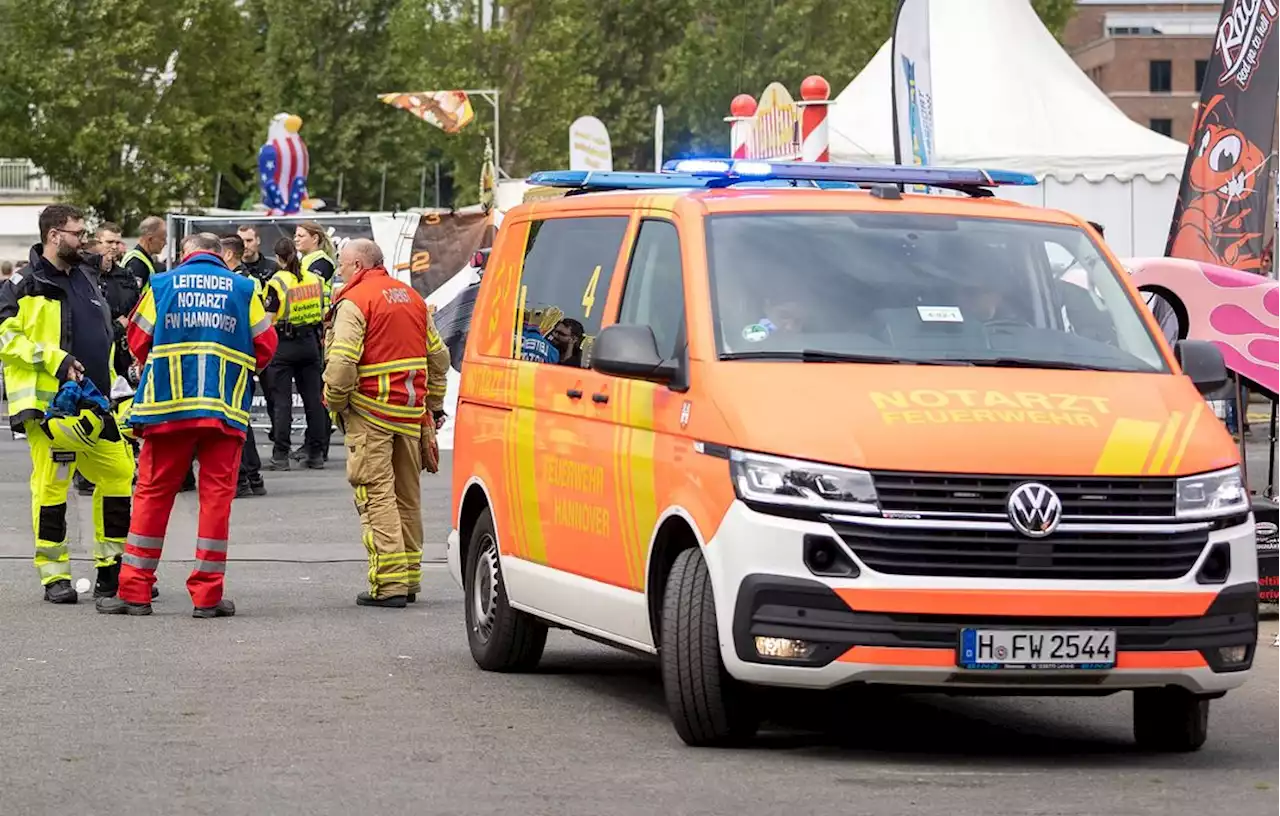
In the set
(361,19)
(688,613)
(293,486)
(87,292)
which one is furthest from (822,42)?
(688,613)

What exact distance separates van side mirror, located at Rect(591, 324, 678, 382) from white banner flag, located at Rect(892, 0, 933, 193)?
1039 cm

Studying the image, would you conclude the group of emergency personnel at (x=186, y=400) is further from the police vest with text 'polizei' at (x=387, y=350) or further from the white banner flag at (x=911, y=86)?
the white banner flag at (x=911, y=86)

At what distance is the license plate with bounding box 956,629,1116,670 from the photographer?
25.5 ft

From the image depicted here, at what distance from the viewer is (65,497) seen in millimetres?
12961

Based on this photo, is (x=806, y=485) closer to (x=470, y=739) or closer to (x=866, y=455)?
(x=866, y=455)

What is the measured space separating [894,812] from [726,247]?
2.35 meters

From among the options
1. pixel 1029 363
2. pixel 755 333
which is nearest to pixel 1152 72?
pixel 1029 363

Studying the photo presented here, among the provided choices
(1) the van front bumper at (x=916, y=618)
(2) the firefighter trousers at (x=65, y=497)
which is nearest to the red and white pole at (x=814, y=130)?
(2) the firefighter trousers at (x=65, y=497)

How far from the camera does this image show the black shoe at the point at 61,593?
13.0 meters

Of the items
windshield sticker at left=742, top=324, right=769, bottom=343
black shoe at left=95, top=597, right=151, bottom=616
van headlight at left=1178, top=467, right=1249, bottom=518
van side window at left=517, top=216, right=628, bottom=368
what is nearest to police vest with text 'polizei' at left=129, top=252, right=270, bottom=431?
black shoe at left=95, top=597, right=151, bottom=616

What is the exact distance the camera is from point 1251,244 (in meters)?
15.6

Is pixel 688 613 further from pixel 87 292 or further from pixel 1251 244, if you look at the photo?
pixel 1251 244

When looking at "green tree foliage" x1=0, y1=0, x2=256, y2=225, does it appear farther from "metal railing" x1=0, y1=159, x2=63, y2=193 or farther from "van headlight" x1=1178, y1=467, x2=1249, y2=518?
"van headlight" x1=1178, y1=467, x2=1249, y2=518

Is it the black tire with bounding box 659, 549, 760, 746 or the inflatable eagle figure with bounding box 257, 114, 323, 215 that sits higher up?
the inflatable eagle figure with bounding box 257, 114, 323, 215
